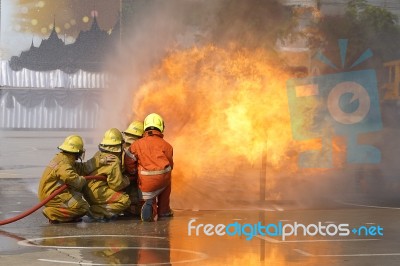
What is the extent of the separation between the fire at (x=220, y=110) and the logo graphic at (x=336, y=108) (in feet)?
2.52

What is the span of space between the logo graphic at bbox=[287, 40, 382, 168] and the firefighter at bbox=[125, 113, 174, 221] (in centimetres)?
434

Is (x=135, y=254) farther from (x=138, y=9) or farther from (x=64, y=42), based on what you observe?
(x=64, y=42)

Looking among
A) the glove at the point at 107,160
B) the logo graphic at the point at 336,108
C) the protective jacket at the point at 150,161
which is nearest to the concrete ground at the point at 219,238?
the protective jacket at the point at 150,161

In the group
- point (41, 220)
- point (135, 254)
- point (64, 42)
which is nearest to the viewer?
point (135, 254)

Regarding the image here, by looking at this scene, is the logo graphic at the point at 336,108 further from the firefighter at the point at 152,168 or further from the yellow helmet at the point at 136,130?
the firefighter at the point at 152,168

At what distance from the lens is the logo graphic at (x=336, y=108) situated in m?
17.6

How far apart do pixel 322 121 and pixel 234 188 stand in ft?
11.7

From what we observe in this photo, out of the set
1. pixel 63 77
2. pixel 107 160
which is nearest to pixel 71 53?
pixel 63 77

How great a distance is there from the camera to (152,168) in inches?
505

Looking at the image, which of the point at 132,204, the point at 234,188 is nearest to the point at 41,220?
the point at 132,204

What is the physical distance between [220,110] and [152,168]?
121 inches

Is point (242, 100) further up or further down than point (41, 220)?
further up

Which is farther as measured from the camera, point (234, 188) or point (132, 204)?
point (234, 188)

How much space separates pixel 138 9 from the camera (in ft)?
66.0
